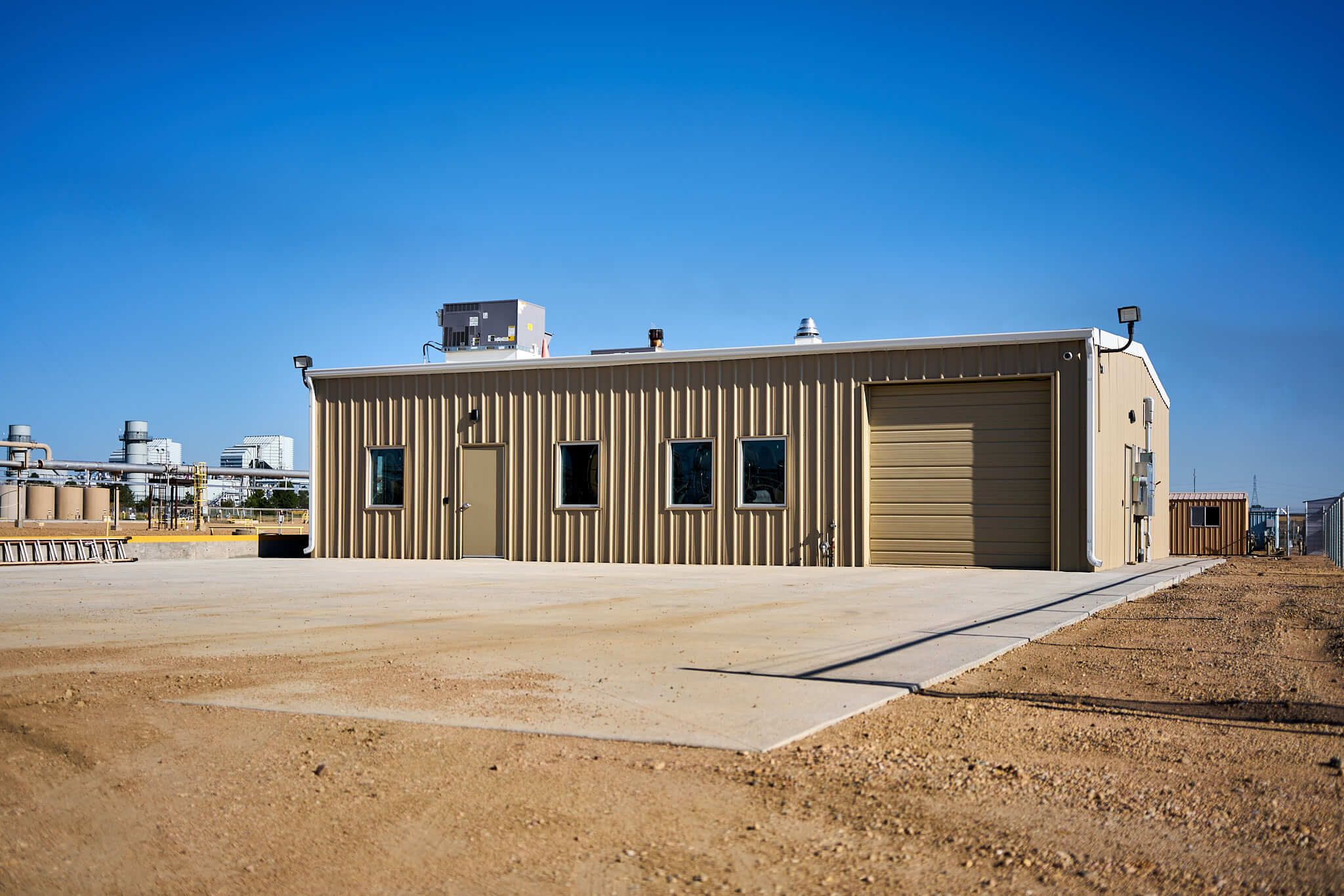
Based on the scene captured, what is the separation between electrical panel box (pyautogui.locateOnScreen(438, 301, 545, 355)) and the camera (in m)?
22.8

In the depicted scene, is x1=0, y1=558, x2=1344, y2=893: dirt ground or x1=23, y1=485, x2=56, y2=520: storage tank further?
x1=23, y1=485, x2=56, y2=520: storage tank

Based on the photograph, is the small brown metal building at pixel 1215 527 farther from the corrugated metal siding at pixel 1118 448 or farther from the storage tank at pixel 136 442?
the storage tank at pixel 136 442

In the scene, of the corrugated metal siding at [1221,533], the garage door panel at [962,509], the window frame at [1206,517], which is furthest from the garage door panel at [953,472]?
the window frame at [1206,517]

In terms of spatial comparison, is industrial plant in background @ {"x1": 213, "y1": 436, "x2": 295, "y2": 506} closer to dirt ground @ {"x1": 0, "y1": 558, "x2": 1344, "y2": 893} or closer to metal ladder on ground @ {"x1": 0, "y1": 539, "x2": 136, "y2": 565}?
metal ladder on ground @ {"x1": 0, "y1": 539, "x2": 136, "y2": 565}

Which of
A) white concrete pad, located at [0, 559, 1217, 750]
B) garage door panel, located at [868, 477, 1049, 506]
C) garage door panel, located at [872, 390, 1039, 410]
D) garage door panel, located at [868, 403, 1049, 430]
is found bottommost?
white concrete pad, located at [0, 559, 1217, 750]

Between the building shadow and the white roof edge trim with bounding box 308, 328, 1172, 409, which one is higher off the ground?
the white roof edge trim with bounding box 308, 328, 1172, 409

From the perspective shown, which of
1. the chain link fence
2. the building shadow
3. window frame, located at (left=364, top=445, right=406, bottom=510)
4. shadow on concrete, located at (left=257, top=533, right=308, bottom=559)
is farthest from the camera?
shadow on concrete, located at (left=257, top=533, right=308, bottom=559)

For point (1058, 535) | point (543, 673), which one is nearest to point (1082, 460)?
point (1058, 535)

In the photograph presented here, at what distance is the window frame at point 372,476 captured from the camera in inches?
794

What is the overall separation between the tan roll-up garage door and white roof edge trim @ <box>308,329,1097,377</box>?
69cm

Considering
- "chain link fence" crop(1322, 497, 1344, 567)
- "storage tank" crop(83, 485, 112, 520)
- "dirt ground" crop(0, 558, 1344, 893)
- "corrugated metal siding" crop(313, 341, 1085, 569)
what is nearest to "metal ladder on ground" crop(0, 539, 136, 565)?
"corrugated metal siding" crop(313, 341, 1085, 569)

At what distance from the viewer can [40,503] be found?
30906mm

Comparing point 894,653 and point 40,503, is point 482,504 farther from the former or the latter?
point 40,503

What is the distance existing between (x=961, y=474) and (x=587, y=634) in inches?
401
